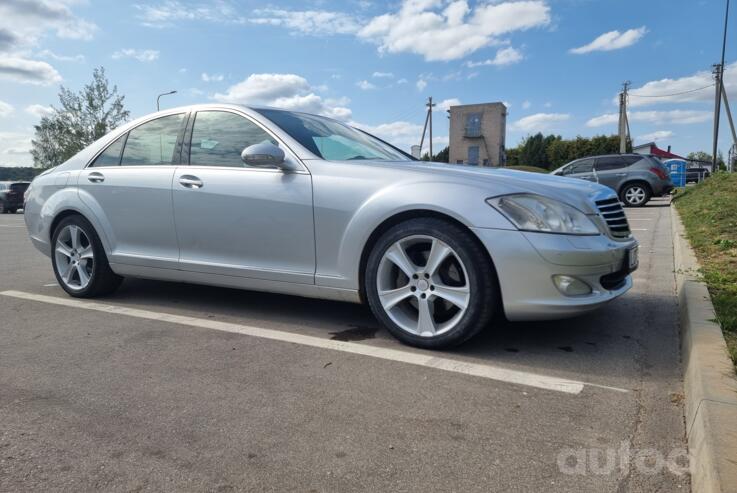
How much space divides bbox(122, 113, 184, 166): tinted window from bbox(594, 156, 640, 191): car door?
13.0m

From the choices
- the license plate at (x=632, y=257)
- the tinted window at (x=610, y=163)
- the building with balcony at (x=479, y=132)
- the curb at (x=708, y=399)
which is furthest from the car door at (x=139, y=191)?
the building with balcony at (x=479, y=132)

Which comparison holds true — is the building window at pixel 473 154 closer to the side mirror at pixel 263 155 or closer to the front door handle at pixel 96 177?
the front door handle at pixel 96 177

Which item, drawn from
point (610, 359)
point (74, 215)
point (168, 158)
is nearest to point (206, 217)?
point (168, 158)

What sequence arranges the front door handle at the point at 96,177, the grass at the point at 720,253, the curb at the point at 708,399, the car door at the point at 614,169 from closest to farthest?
1. the curb at the point at 708,399
2. the grass at the point at 720,253
3. the front door handle at the point at 96,177
4. the car door at the point at 614,169

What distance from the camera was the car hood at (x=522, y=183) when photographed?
3.02 m

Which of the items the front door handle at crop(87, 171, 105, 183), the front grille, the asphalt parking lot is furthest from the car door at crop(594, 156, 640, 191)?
the front door handle at crop(87, 171, 105, 183)

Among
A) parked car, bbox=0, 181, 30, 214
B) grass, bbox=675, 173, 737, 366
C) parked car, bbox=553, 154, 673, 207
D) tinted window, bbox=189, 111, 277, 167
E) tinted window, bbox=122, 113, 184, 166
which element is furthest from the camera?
parked car, bbox=0, 181, 30, 214

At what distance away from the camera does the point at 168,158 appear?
4188mm

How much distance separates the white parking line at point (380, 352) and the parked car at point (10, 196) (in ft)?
78.7

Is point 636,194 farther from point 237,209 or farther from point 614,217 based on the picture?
point 237,209

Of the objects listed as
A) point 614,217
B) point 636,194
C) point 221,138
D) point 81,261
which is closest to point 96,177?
point 81,261

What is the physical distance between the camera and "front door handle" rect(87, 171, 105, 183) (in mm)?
4438

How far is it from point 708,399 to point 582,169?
45.9 ft

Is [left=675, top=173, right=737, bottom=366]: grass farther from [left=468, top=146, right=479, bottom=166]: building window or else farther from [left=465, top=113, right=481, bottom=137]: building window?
[left=465, top=113, right=481, bottom=137]: building window
